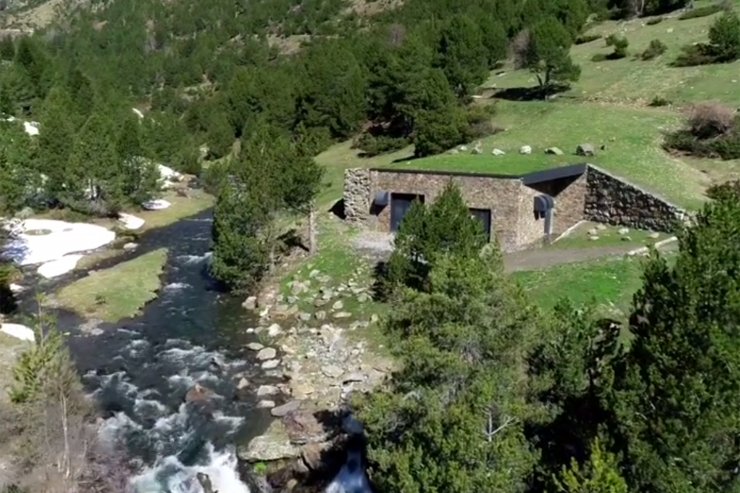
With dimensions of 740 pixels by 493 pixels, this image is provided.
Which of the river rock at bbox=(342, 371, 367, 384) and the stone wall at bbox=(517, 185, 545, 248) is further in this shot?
the stone wall at bbox=(517, 185, 545, 248)

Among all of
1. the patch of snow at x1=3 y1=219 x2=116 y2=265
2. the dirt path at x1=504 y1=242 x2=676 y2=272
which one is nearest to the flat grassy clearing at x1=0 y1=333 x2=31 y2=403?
the patch of snow at x1=3 y1=219 x2=116 y2=265

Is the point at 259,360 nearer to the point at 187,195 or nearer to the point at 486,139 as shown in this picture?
the point at 486,139

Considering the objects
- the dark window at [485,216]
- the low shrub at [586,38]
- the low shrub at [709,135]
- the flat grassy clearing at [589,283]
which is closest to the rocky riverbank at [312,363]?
the dark window at [485,216]

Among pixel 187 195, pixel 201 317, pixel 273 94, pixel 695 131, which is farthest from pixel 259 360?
pixel 273 94

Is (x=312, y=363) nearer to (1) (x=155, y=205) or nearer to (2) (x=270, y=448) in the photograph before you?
(2) (x=270, y=448)

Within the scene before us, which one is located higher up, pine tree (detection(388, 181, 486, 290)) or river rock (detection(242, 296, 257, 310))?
pine tree (detection(388, 181, 486, 290))

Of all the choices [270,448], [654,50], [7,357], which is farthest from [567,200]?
[654,50]

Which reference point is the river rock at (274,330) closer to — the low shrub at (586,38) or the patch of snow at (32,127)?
the patch of snow at (32,127)

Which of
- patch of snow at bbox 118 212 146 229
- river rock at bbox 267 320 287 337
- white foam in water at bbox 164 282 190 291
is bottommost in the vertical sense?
patch of snow at bbox 118 212 146 229

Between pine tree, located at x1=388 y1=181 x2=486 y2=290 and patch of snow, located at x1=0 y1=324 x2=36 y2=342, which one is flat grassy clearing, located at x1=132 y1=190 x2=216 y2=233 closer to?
patch of snow, located at x1=0 y1=324 x2=36 y2=342
